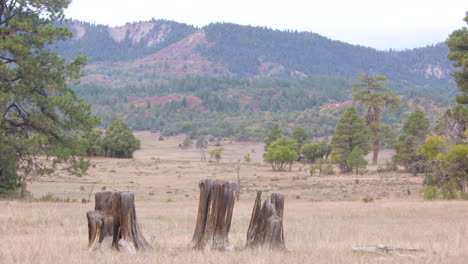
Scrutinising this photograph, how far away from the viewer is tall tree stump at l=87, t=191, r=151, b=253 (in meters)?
7.93

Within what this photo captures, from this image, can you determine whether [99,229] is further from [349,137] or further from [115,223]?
[349,137]

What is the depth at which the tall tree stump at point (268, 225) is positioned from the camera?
8203 mm

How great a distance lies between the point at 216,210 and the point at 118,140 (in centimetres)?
6448

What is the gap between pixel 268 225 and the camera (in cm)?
827

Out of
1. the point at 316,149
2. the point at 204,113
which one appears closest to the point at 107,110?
the point at 204,113

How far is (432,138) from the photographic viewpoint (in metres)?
30.4

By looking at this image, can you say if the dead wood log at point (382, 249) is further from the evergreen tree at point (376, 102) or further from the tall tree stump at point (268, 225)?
the evergreen tree at point (376, 102)

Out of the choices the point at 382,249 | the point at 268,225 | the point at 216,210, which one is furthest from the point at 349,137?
the point at 216,210

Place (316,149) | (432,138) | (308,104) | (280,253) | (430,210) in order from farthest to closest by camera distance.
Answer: (308,104) → (316,149) → (432,138) → (430,210) → (280,253)

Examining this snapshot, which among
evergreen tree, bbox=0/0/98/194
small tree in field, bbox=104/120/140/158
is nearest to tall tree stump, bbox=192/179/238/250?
evergreen tree, bbox=0/0/98/194

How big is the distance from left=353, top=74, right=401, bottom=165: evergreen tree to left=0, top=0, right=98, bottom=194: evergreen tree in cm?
5219

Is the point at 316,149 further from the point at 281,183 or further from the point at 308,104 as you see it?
the point at 308,104

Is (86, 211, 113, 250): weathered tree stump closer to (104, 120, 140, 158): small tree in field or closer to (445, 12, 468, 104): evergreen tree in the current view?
(445, 12, 468, 104): evergreen tree

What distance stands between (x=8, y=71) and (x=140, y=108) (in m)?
153
